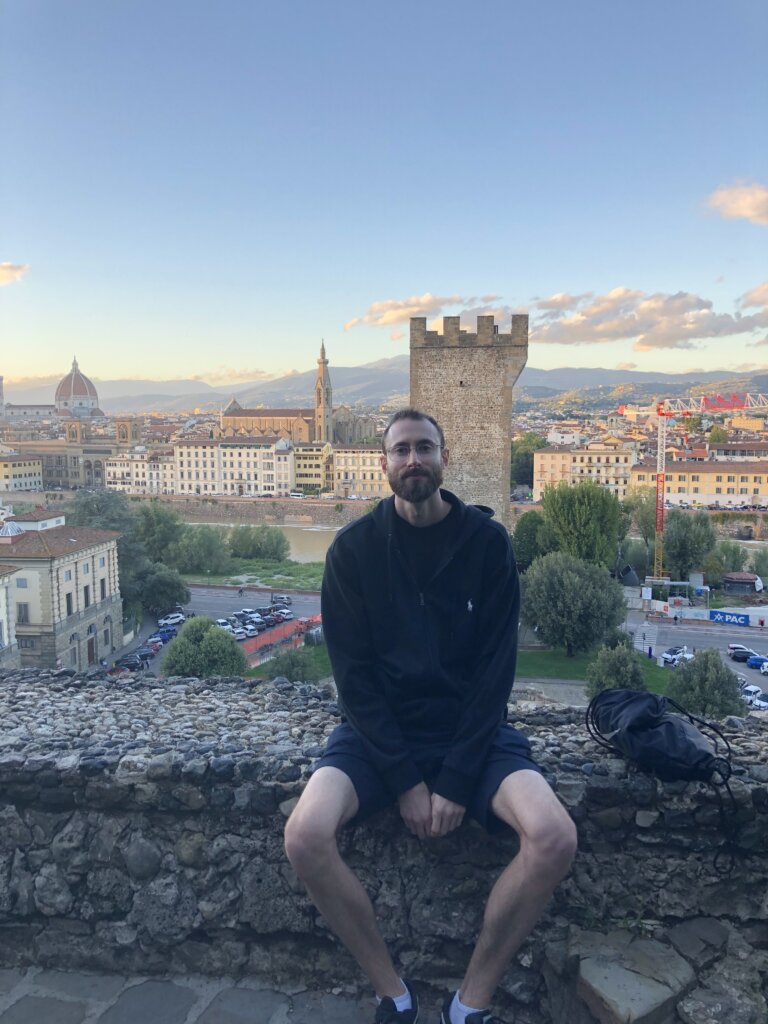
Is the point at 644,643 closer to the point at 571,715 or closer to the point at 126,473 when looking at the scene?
the point at 571,715

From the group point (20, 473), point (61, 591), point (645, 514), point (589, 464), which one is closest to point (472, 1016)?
point (61, 591)

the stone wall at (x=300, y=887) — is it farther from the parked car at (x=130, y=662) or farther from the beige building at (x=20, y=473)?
the beige building at (x=20, y=473)

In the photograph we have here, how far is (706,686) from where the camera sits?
10625 millimetres

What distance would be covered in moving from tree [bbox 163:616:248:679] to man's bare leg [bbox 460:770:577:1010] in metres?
12.0

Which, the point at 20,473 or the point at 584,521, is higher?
the point at 584,521

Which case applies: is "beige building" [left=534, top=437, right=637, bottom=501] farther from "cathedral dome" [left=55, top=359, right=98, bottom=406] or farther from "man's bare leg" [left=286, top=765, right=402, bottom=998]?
"cathedral dome" [left=55, top=359, right=98, bottom=406]

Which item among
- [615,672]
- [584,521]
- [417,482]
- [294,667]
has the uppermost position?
[417,482]

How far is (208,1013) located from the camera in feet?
5.78

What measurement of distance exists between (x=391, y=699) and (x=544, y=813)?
0.43 meters

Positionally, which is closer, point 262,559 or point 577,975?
point 577,975

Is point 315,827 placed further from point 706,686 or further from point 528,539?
point 528,539

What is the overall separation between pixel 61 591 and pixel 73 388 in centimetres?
9964

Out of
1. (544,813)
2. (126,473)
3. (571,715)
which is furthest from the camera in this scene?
(126,473)

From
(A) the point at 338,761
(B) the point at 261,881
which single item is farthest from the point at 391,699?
(B) the point at 261,881
